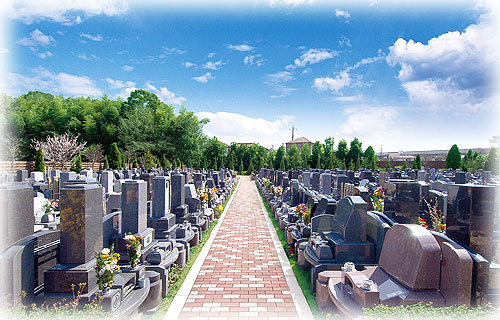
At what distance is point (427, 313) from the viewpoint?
3.12m

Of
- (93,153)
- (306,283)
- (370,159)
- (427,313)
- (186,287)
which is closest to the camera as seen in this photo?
(427,313)

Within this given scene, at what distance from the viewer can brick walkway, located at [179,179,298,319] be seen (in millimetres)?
4672

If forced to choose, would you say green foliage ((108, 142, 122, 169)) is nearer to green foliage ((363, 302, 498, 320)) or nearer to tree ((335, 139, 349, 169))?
green foliage ((363, 302, 498, 320))

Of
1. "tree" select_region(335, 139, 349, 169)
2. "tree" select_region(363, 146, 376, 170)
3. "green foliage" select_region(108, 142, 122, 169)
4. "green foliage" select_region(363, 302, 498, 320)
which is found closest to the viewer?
"green foliage" select_region(363, 302, 498, 320)

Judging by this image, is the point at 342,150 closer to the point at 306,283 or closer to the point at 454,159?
the point at 454,159

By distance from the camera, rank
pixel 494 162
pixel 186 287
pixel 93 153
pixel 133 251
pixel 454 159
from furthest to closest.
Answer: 1. pixel 93 153
2. pixel 454 159
3. pixel 494 162
4. pixel 186 287
5. pixel 133 251

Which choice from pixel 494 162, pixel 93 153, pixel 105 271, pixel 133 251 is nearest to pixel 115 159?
pixel 93 153

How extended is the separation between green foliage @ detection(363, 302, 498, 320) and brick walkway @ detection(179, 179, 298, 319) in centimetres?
177

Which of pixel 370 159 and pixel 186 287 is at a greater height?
pixel 370 159

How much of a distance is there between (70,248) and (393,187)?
8.19 meters

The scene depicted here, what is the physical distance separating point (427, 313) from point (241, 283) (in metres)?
3.56

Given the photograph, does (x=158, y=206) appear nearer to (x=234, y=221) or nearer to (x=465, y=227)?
(x=234, y=221)

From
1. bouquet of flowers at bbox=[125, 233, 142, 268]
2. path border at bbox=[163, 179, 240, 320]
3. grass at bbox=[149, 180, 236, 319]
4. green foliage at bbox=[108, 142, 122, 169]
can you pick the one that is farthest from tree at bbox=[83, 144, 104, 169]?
bouquet of flowers at bbox=[125, 233, 142, 268]

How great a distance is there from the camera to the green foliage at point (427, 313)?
10.0 feet
